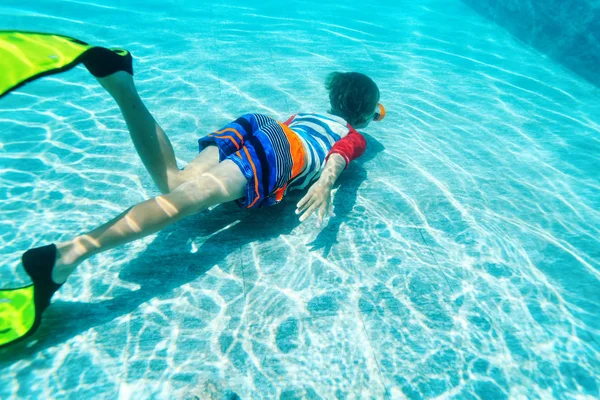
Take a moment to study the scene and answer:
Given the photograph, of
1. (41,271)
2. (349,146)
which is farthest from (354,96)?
(41,271)

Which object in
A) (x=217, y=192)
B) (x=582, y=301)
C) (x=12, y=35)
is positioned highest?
(x=12, y=35)

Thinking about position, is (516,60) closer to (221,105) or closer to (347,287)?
(221,105)

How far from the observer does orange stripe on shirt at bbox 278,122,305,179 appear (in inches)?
114

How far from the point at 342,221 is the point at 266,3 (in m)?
10.0

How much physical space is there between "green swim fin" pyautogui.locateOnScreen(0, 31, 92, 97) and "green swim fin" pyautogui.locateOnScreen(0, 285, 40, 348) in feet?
4.13

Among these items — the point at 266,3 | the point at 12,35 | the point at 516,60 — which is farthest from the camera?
the point at 266,3

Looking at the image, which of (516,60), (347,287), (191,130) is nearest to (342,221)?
(347,287)

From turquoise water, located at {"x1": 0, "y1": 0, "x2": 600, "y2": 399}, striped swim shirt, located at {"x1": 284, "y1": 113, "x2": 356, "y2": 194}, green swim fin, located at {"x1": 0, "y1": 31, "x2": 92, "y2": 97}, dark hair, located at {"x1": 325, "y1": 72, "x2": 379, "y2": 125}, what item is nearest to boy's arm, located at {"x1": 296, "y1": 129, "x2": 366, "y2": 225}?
striped swim shirt, located at {"x1": 284, "y1": 113, "x2": 356, "y2": 194}

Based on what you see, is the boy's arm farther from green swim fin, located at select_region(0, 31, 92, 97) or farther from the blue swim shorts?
green swim fin, located at select_region(0, 31, 92, 97)

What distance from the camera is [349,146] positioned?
3174mm

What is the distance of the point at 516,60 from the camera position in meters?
8.02

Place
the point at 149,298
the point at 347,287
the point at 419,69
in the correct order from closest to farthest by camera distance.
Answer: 1. the point at 149,298
2. the point at 347,287
3. the point at 419,69

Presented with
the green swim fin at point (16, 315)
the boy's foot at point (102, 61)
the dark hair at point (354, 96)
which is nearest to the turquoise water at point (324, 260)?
the green swim fin at point (16, 315)

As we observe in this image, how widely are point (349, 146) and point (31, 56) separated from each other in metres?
2.36
